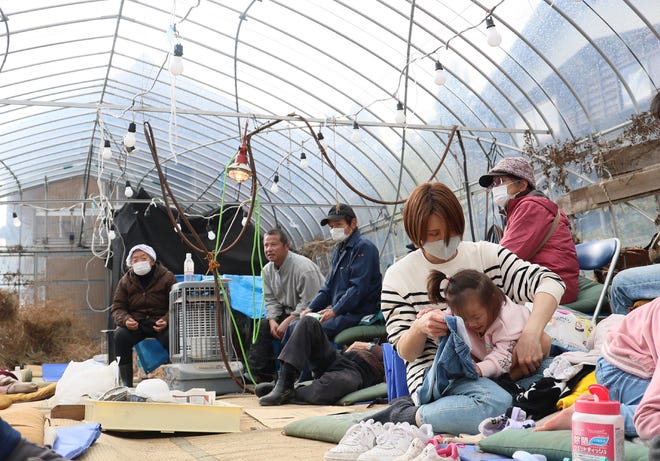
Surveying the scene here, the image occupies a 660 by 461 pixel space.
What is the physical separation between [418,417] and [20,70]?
10.9 meters

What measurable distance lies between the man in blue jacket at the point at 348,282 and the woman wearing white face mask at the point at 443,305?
2.22 meters

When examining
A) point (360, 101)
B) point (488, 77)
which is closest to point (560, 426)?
point (488, 77)

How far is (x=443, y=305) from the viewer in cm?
281

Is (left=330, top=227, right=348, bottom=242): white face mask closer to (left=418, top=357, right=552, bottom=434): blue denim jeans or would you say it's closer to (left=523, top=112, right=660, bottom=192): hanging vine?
(left=418, top=357, right=552, bottom=434): blue denim jeans

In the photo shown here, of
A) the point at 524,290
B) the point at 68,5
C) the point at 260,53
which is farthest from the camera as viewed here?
the point at 260,53

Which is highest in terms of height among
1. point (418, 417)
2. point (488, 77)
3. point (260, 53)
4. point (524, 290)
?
point (260, 53)

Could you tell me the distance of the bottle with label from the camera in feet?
4.92

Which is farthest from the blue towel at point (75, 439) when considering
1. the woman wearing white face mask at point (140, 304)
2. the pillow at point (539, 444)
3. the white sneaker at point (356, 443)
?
the woman wearing white face mask at point (140, 304)

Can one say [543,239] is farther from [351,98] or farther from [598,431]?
[351,98]

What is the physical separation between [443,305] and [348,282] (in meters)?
2.58

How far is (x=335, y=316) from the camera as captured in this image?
5250 mm

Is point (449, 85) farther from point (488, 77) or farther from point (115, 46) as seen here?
point (115, 46)

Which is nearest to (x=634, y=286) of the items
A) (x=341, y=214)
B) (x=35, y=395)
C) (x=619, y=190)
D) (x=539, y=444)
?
(x=539, y=444)

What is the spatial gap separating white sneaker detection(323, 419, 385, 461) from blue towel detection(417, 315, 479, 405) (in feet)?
1.31
